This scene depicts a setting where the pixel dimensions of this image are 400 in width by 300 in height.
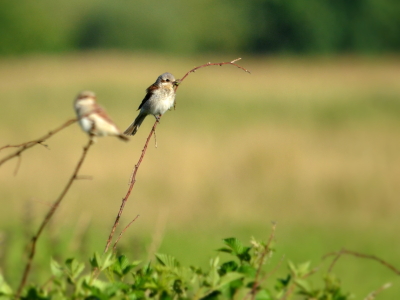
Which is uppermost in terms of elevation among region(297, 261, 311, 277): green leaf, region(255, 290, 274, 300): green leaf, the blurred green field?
region(297, 261, 311, 277): green leaf

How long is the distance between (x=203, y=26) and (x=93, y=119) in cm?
4200

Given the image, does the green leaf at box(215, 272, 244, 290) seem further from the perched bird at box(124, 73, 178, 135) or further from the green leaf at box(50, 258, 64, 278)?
the perched bird at box(124, 73, 178, 135)

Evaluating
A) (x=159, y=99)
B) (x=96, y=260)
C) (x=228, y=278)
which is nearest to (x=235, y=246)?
(x=228, y=278)

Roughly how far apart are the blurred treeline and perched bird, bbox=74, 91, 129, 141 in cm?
3564

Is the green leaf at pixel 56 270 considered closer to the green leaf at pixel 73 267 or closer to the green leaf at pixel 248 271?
the green leaf at pixel 73 267

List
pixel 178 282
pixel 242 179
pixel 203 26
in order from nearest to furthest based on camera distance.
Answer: pixel 178 282
pixel 242 179
pixel 203 26

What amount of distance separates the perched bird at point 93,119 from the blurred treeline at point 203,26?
35.6 metres

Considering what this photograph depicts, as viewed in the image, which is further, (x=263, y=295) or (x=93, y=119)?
(x=93, y=119)

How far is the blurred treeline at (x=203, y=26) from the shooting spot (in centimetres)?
3769

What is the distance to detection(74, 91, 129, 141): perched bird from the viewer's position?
1765mm

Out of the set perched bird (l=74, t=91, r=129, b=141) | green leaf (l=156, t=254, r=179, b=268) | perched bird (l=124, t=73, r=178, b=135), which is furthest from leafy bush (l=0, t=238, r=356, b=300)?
perched bird (l=124, t=73, r=178, b=135)

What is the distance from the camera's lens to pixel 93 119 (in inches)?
69.4

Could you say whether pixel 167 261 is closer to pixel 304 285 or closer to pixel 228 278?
pixel 228 278

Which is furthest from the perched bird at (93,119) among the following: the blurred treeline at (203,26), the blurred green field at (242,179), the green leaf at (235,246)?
the blurred treeline at (203,26)
